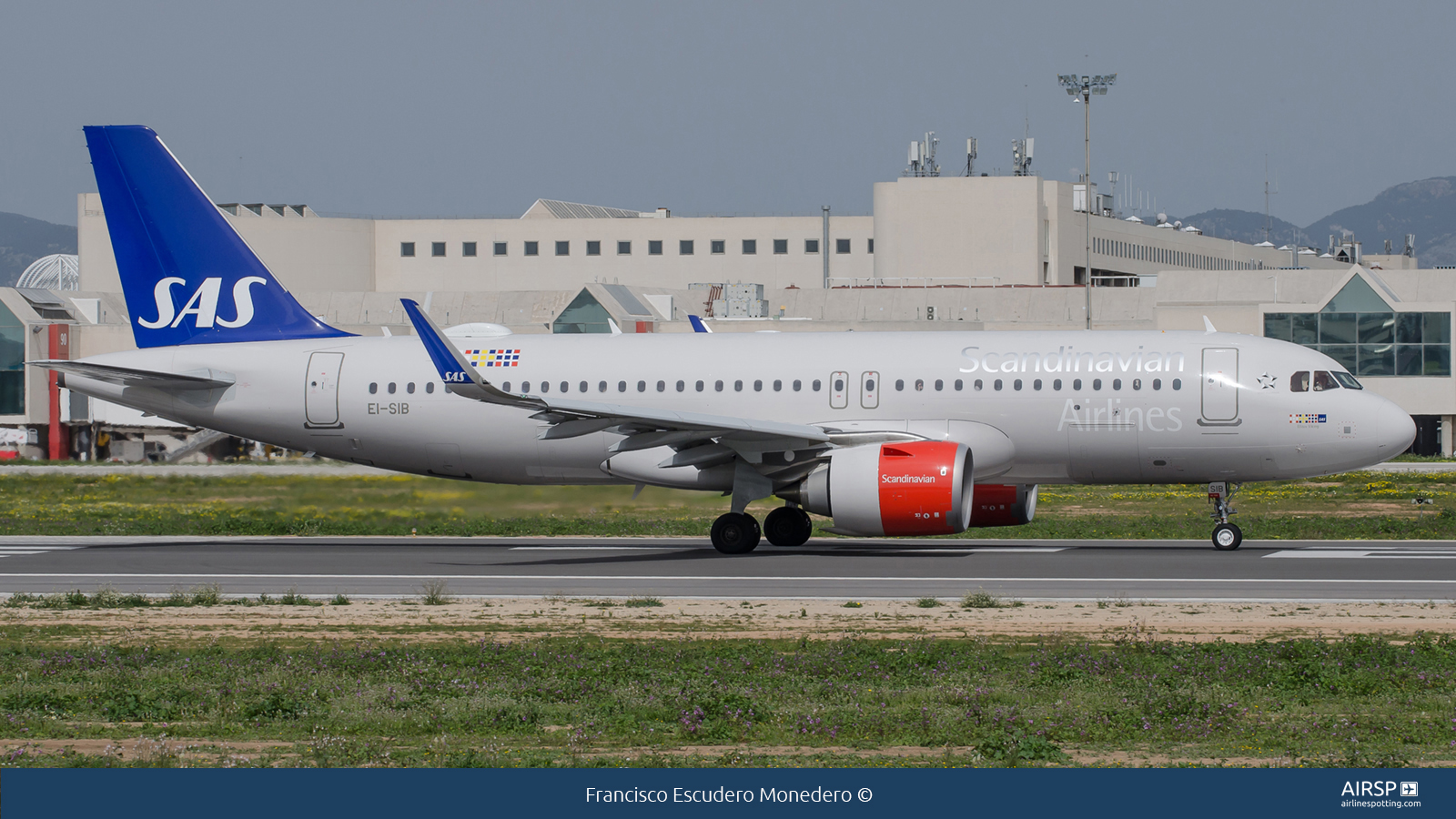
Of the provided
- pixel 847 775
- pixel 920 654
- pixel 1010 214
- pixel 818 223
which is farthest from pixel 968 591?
pixel 818 223

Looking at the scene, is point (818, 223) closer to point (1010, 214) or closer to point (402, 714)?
point (1010, 214)

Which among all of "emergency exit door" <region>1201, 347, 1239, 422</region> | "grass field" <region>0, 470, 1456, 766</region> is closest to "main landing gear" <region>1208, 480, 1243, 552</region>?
"emergency exit door" <region>1201, 347, 1239, 422</region>

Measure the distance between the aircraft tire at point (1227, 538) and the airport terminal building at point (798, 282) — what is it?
124ft

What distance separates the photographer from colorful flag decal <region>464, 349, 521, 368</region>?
103 feet

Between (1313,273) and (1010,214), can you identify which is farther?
(1010,214)

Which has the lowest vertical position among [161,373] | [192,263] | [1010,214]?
[161,373]

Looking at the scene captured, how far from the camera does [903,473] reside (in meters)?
26.1

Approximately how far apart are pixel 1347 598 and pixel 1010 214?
9696cm

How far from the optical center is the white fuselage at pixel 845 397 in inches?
1093

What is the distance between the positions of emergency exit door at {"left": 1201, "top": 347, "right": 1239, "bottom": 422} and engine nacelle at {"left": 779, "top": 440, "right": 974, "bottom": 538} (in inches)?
180

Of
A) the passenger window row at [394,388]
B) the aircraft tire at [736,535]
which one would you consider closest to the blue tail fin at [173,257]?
the passenger window row at [394,388]

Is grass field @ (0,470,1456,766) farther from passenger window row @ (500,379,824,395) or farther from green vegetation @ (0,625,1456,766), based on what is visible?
passenger window row @ (500,379,824,395)

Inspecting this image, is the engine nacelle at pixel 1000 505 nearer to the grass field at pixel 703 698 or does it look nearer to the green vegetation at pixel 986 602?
the green vegetation at pixel 986 602

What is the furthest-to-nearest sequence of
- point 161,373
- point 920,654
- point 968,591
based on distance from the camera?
point 161,373 < point 968,591 < point 920,654
